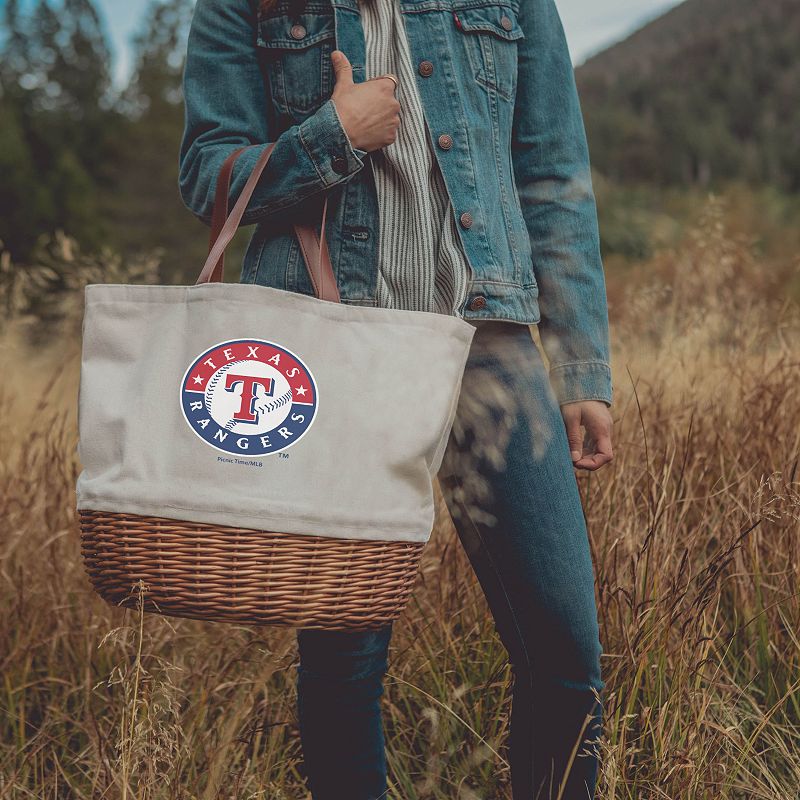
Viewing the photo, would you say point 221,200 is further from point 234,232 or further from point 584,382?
point 584,382

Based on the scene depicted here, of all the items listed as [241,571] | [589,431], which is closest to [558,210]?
[589,431]

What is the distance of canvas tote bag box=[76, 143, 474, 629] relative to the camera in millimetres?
1082

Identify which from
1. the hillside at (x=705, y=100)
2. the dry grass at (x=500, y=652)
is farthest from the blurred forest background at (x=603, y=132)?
the dry grass at (x=500, y=652)

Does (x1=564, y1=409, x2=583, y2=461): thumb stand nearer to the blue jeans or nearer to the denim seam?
the blue jeans

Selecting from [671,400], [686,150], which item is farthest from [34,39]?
[671,400]

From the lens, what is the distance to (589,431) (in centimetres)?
141

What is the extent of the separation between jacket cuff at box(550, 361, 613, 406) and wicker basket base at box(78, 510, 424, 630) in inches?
17.8

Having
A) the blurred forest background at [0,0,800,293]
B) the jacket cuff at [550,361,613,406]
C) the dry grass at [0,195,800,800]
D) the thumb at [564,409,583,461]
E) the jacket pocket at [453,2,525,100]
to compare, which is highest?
the blurred forest background at [0,0,800,293]

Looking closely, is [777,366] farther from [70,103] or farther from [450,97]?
[70,103]

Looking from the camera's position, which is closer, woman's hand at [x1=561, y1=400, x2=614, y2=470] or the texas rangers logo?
the texas rangers logo

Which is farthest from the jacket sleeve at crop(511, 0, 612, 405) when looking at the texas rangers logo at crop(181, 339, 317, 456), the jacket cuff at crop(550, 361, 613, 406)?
the texas rangers logo at crop(181, 339, 317, 456)

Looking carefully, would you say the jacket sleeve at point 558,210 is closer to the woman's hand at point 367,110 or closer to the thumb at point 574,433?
the thumb at point 574,433

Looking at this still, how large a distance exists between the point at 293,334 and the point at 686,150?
146ft

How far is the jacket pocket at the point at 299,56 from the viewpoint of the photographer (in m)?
1.33
